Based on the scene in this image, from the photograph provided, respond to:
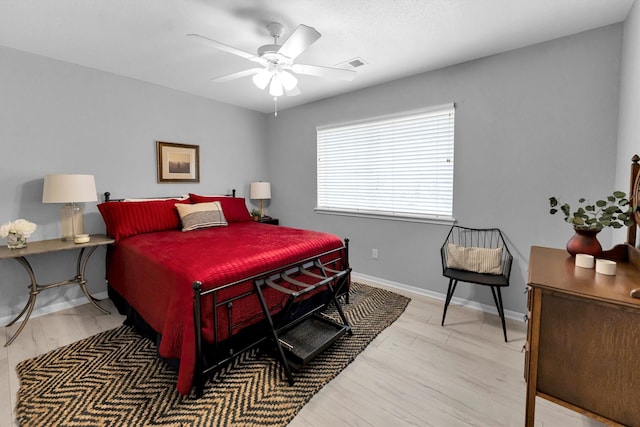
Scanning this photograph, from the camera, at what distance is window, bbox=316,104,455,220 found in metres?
3.07

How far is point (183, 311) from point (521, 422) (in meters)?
2.00

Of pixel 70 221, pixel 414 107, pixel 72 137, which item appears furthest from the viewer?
pixel 414 107

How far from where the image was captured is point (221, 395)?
175cm

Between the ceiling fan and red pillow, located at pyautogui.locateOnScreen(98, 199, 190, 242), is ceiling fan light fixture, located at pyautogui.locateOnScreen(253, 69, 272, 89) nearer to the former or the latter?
Answer: the ceiling fan

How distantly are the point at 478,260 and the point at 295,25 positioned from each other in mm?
2551

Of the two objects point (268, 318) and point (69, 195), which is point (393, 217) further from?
point (69, 195)

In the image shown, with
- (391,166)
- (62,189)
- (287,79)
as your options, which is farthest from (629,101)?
(62,189)

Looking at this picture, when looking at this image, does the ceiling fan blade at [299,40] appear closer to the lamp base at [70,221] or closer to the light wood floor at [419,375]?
the light wood floor at [419,375]

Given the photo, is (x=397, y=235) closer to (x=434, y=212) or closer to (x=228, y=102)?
(x=434, y=212)

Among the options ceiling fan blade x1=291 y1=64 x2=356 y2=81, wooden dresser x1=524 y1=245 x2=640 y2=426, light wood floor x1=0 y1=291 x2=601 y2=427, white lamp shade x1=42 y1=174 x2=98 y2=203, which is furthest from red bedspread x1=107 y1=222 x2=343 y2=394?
wooden dresser x1=524 y1=245 x2=640 y2=426

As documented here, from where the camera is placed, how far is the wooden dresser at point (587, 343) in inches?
42.4

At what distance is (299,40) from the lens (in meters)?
1.79

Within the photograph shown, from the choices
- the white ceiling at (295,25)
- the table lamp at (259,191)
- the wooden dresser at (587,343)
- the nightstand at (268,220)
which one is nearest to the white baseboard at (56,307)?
the nightstand at (268,220)

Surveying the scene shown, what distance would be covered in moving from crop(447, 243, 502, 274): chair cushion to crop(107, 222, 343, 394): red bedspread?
3.63ft
